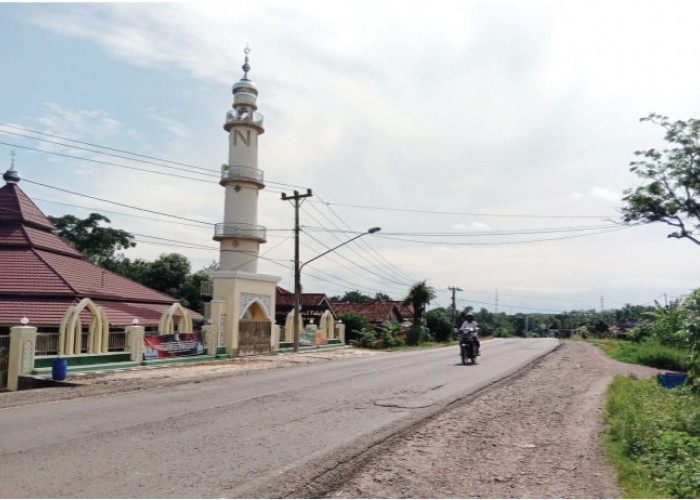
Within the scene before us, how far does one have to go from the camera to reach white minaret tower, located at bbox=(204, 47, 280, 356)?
2752 cm

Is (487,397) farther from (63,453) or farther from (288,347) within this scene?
(288,347)

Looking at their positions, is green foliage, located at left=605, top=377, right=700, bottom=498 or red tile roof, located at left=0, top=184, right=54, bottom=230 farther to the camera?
red tile roof, located at left=0, top=184, right=54, bottom=230

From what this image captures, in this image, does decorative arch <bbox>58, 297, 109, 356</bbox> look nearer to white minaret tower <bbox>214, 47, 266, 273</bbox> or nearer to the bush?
white minaret tower <bbox>214, 47, 266, 273</bbox>

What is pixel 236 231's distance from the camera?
99.7 feet

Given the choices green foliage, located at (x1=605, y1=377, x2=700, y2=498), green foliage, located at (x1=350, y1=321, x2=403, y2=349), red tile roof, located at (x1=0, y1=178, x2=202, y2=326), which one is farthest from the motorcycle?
green foliage, located at (x1=350, y1=321, x2=403, y2=349)

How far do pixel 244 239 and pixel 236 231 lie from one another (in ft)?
2.04

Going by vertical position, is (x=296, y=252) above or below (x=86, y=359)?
above

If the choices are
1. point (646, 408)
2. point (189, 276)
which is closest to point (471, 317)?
point (646, 408)

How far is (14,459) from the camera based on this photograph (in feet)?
22.2

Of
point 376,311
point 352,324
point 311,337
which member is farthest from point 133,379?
point 376,311

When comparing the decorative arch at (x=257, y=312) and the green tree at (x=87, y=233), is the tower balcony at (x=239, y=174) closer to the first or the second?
the decorative arch at (x=257, y=312)

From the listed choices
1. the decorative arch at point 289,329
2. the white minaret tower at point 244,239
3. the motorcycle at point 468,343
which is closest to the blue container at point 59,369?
the white minaret tower at point 244,239

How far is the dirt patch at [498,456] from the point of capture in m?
5.88

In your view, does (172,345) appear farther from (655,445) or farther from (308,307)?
(308,307)
